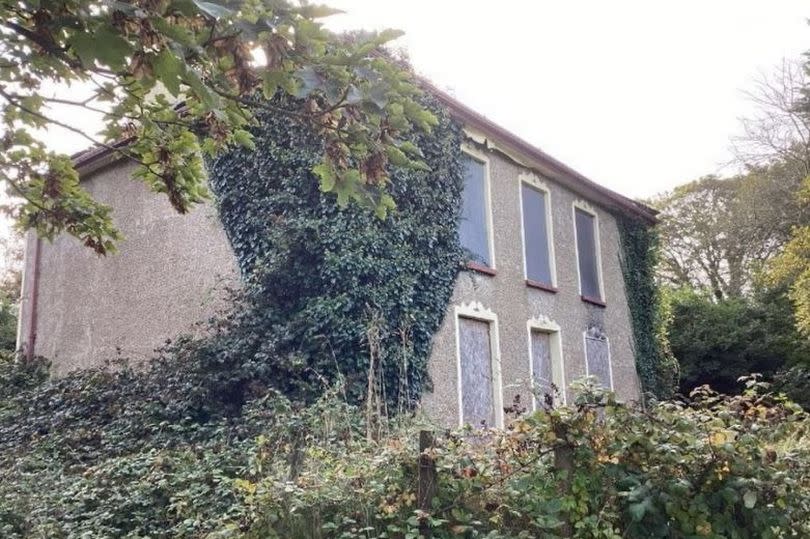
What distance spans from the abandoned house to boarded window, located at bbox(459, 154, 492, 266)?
1.1 inches

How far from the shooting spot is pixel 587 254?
14516 mm

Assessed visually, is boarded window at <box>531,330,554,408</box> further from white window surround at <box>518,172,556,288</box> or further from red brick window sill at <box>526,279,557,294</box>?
white window surround at <box>518,172,556,288</box>

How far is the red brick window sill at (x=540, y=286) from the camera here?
480 inches

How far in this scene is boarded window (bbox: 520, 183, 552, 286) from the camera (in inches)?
497

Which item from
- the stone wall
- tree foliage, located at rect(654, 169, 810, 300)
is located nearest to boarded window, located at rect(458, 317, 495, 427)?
the stone wall

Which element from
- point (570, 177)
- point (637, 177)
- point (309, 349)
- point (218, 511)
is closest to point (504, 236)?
point (570, 177)

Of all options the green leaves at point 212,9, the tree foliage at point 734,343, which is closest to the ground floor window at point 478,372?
the green leaves at point 212,9

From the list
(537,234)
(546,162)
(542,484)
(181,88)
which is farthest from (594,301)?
(181,88)

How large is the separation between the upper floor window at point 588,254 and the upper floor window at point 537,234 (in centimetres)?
115

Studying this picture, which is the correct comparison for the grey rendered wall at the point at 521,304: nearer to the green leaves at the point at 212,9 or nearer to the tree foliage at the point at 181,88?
the tree foliage at the point at 181,88

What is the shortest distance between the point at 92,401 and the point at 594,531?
7717mm

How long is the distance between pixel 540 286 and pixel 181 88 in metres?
9.06

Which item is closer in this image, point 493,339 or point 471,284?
point 471,284

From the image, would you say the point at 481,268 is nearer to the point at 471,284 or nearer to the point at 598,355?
the point at 471,284
